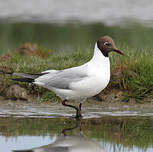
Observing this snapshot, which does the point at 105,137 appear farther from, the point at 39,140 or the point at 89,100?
the point at 89,100

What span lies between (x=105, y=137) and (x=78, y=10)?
16.9 metres

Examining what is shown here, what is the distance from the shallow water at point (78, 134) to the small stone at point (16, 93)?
1.28m

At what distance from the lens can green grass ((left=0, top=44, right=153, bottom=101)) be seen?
10.2m

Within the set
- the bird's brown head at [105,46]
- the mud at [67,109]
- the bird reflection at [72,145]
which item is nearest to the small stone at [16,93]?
the mud at [67,109]

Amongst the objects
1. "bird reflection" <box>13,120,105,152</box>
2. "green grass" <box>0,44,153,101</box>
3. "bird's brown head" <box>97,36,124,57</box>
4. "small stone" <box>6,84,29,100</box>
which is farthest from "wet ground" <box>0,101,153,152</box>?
"bird's brown head" <box>97,36,124,57</box>

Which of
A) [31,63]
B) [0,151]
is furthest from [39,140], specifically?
[31,63]

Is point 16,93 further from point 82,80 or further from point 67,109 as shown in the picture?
point 82,80

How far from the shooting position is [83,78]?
8.91 m

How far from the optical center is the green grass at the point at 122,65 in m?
10.2

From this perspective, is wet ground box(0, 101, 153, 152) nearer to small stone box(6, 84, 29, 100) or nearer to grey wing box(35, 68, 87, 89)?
small stone box(6, 84, 29, 100)

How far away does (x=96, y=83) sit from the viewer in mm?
8836

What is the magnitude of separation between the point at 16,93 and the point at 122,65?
1631 millimetres

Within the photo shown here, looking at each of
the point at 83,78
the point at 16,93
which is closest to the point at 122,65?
the point at 16,93

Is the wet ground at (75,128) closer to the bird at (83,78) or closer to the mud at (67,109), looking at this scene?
the mud at (67,109)
